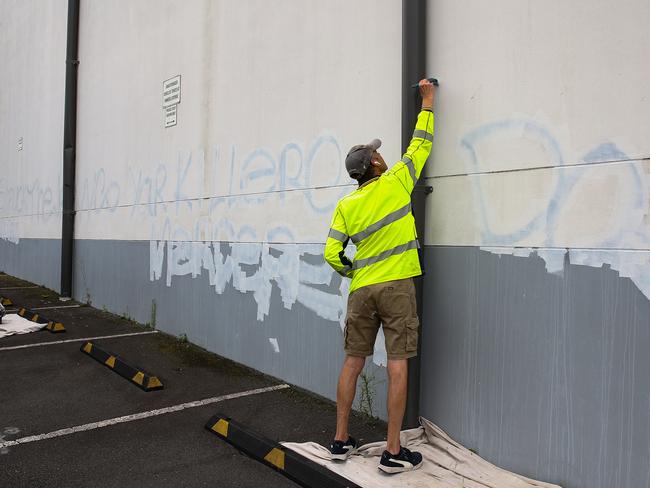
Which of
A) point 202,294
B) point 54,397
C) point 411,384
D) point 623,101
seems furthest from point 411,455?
point 202,294

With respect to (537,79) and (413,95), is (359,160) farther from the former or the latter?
(537,79)

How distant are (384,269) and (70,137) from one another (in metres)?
8.33

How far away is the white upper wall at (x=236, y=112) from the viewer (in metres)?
4.28

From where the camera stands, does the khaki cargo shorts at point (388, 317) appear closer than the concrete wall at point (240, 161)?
Yes

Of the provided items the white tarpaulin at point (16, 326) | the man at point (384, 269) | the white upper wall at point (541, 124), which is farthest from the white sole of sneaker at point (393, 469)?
the white tarpaulin at point (16, 326)

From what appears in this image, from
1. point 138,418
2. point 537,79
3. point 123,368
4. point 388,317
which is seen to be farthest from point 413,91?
point 123,368

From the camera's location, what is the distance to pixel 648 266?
8.61 ft

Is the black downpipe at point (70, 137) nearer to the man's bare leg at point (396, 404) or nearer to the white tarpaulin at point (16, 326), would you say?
the white tarpaulin at point (16, 326)

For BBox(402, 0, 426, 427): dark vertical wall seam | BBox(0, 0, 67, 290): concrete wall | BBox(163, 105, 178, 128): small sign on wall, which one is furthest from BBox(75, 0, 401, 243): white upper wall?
BBox(0, 0, 67, 290): concrete wall

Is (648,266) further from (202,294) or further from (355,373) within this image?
(202,294)

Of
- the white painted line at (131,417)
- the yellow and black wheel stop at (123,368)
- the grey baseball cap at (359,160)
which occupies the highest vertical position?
the grey baseball cap at (359,160)

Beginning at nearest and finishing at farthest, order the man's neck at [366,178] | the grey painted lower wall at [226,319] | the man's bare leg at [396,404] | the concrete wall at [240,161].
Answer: the man's bare leg at [396,404], the man's neck at [366,178], the concrete wall at [240,161], the grey painted lower wall at [226,319]

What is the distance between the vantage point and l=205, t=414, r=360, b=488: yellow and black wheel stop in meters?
3.04

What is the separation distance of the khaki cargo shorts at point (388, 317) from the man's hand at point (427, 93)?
114cm
